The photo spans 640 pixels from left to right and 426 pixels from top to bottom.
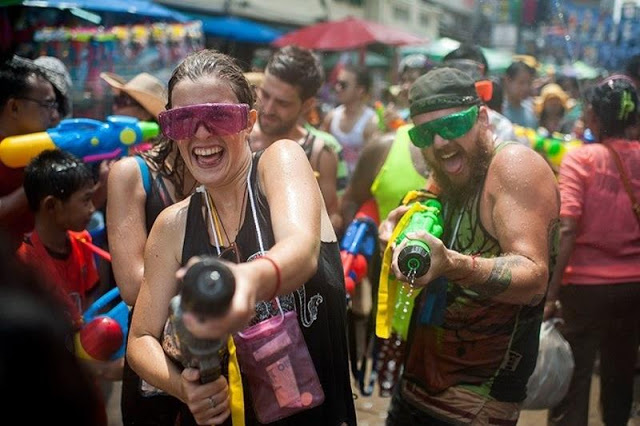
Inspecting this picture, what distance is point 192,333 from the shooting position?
54.0 inches

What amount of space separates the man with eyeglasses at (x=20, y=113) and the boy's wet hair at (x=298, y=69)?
3.83ft

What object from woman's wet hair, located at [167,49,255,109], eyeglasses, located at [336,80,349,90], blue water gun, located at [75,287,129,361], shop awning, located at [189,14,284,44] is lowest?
shop awning, located at [189,14,284,44]

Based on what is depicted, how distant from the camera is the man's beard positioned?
2.60 metres

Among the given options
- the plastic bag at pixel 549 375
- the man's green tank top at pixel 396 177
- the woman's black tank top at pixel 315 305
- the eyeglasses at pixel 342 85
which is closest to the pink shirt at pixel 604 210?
the plastic bag at pixel 549 375

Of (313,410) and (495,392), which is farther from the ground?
(313,410)

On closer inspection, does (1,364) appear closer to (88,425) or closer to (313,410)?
(88,425)

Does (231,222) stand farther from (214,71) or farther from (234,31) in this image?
(234,31)

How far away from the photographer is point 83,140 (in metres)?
3.46

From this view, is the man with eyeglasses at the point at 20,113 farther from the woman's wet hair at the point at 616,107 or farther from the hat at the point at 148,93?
the woman's wet hair at the point at 616,107

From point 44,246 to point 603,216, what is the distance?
2.69 metres

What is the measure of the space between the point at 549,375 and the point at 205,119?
2.20m

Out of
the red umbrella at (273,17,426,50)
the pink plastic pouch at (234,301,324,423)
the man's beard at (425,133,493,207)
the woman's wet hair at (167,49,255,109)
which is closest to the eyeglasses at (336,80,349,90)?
the man's beard at (425,133,493,207)

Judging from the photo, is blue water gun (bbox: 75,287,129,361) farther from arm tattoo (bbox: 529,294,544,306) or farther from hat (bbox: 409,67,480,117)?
arm tattoo (bbox: 529,294,544,306)

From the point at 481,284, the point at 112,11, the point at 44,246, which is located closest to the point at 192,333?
the point at 481,284
